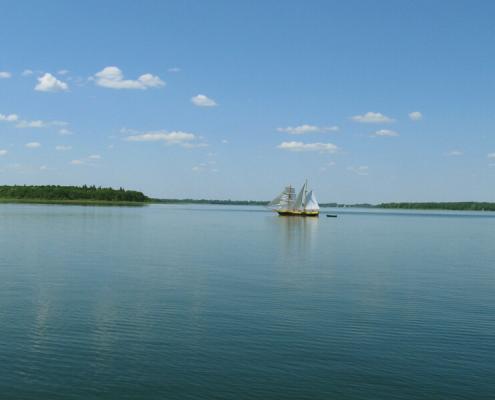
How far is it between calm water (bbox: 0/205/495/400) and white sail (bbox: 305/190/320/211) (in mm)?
144584

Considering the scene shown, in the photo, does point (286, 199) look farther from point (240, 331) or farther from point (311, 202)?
point (240, 331)

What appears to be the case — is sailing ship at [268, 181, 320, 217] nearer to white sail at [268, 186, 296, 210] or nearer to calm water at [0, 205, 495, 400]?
white sail at [268, 186, 296, 210]

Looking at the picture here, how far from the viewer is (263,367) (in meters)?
18.6

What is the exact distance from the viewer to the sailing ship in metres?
191

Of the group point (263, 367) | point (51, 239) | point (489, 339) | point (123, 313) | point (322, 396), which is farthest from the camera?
point (51, 239)

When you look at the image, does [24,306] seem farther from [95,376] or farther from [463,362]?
[463,362]

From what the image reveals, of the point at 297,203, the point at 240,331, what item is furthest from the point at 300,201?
the point at 240,331

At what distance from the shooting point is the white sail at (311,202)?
627ft

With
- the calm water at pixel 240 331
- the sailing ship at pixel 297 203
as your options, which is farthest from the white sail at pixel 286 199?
the calm water at pixel 240 331

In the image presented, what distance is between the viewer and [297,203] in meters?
195

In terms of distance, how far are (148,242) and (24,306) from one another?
1599 inches

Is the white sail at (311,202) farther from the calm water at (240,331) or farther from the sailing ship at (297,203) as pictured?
the calm water at (240,331)

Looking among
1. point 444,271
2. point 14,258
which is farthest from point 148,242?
point 444,271

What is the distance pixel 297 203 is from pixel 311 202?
18.1 feet
